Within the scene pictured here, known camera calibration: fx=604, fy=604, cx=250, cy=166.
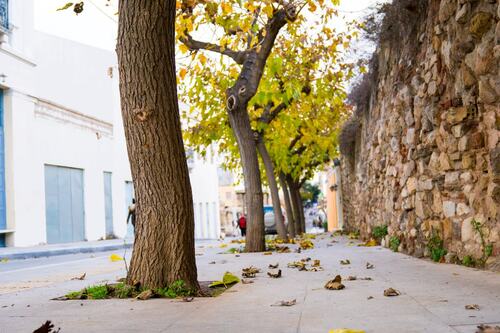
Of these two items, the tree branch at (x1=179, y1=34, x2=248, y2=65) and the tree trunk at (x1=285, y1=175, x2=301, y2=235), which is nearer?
the tree branch at (x1=179, y1=34, x2=248, y2=65)

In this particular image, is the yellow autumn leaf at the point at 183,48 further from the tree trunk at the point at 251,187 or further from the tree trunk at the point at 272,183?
the tree trunk at the point at 272,183

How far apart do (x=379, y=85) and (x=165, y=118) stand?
266 inches

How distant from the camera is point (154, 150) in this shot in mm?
5125

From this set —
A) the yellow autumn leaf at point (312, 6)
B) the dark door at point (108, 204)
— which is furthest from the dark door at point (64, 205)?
the yellow autumn leaf at point (312, 6)

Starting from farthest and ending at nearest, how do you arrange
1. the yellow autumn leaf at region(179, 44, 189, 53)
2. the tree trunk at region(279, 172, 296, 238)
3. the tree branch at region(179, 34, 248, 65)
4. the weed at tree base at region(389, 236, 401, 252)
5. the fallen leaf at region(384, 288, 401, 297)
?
the tree trunk at region(279, 172, 296, 238)
the tree branch at region(179, 34, 248, 65)
the yellow autumn leaf at region(179, 44, 189, 53)
the weed at tree base at region(389, 236, 401, 252)
the fallen leaf at region(384, 288, 401, 297)

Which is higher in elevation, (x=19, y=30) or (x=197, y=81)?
(x=19, y=30)

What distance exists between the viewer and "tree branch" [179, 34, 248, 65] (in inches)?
438

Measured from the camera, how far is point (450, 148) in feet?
21.5

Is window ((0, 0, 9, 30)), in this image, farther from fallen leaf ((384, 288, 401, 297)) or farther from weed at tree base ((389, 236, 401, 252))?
fallen leaf ((384, 288, 401, 297))

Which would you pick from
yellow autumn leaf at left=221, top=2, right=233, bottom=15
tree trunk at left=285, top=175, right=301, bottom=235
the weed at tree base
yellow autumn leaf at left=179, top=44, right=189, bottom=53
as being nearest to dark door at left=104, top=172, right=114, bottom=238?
tree trunk at left=285, top=175, right=301, bottom=235

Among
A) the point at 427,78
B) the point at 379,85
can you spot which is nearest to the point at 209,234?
the point at 379,85

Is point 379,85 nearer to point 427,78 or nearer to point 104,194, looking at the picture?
point 427,78

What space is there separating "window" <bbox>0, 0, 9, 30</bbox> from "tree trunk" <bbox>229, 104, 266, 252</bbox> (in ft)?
37.1

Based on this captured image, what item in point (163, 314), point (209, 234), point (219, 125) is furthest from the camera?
point (209, 234)
